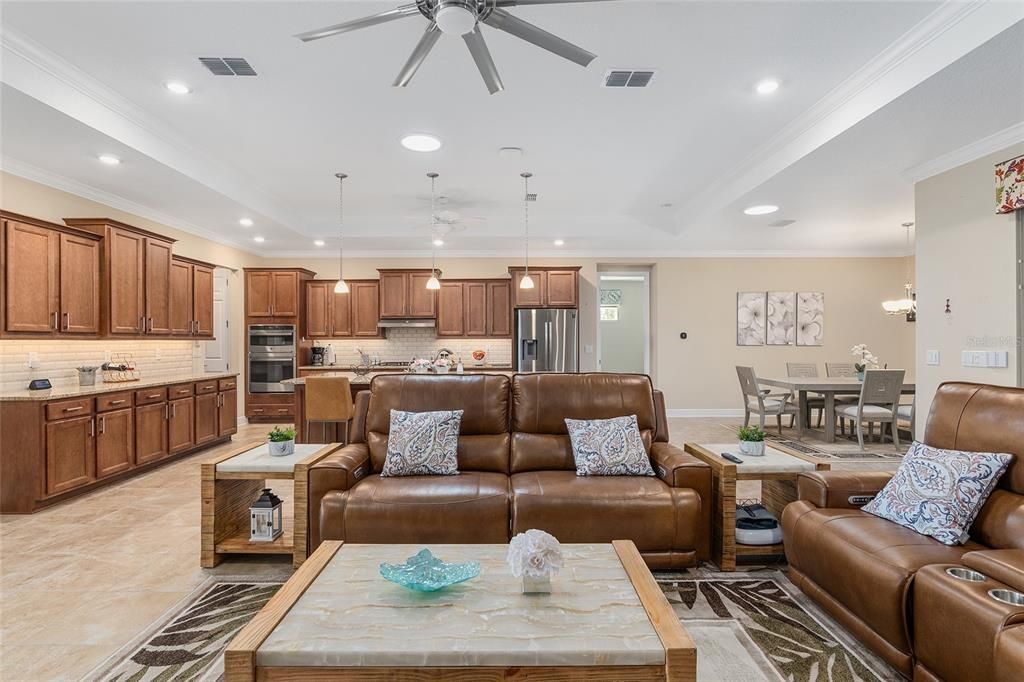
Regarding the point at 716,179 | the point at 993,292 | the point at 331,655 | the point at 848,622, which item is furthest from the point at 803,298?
the point at 331,655

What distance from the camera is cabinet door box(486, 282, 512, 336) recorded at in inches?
317

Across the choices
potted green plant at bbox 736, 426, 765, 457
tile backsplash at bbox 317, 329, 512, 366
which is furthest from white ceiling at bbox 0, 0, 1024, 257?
tile backsplash at bbox 317, 329, 512, 366

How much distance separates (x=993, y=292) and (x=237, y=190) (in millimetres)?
6582

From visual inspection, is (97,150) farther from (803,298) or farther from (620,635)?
(803,298)

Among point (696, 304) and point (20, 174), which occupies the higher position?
point (20, 174)

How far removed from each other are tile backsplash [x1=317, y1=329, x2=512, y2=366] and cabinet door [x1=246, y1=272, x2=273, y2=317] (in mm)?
975

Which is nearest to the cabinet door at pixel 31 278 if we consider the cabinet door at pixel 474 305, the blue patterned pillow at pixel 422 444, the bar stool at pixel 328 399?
the bar stool at pixel 328 399

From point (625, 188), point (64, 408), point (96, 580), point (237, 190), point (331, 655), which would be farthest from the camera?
point (625, 188)

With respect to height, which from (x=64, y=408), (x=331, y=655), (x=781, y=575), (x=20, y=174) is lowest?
(x=781, y=575)

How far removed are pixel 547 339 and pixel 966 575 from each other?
20.2 feet

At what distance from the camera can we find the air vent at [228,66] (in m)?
3.08

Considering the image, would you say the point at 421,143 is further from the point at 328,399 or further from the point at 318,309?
the point at 318,309

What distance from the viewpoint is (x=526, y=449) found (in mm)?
3248

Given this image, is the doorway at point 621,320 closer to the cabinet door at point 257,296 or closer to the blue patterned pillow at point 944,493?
the cabinet door at point 257,296
